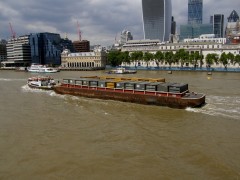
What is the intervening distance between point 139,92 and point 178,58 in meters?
92.3

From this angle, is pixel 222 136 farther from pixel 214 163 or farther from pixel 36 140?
pixel 36 140

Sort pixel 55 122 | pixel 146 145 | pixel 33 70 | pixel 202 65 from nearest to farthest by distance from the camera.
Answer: pixel 146 145
pixel 55 122
pixel 202 65
pixel 33 70

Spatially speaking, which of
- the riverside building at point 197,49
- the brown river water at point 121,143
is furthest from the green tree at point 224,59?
the brown river water at point 121,143

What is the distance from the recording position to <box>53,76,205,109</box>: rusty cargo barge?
34.9 metres

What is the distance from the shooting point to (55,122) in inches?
1144

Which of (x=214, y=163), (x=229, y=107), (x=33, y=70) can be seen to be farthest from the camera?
(x=33, y=70)

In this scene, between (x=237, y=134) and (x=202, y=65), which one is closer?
(x=237, y=134)

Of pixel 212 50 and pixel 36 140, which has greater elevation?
pixel 212 50

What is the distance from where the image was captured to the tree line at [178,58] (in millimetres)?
113812

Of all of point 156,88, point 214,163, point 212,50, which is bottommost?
point 214,163

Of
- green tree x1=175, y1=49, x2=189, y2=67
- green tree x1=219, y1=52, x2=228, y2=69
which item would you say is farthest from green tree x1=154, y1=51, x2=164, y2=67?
green tree x1=219, y1=52, x2=228, y2=69

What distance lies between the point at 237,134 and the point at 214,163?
274 inches

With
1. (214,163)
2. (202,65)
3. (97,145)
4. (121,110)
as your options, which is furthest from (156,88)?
(202,65)

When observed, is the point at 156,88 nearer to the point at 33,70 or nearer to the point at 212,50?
the point at 212,50
